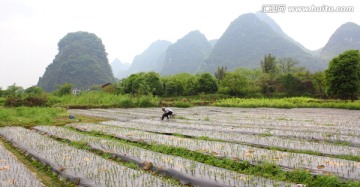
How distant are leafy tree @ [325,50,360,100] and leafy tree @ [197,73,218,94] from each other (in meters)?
20.6

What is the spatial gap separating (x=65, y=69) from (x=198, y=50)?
8531cm

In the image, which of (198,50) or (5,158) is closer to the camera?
(5,158)

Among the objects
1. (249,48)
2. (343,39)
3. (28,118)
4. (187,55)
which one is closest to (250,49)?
(249,48)

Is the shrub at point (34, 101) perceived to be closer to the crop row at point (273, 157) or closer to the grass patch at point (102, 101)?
the grass patch at point (102, 101)

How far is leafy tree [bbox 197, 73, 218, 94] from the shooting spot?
5019 cm

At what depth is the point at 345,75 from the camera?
32.7 meters

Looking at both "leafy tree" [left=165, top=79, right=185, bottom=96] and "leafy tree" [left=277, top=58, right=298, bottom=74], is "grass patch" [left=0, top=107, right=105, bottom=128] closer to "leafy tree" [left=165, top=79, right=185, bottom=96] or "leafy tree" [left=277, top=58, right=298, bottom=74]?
"leafy tree" [left=165, top=79, right=185, bottom=96]

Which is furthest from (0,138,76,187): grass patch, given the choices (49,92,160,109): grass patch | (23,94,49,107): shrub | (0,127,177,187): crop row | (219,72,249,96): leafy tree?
(219,72,249,96): leafy tree

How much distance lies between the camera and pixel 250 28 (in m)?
138

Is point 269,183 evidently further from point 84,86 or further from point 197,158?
point 84,86

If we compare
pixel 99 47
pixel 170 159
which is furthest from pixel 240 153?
pixel 99 47

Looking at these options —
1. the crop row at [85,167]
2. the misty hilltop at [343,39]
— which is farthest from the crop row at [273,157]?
the misty hilltop at [343,39]

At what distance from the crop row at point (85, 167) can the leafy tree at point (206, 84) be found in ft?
141

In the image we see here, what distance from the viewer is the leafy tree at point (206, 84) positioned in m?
50.2
